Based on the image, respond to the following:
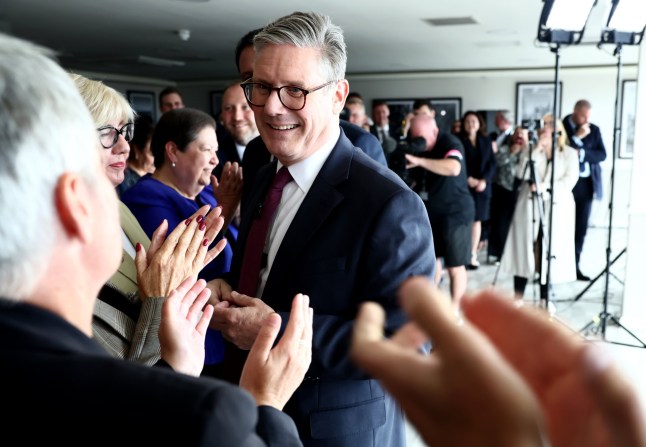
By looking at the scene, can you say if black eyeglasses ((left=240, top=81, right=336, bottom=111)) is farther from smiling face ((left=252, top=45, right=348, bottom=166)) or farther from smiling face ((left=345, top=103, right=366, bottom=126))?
smiling face ((left=345, top=103, right=366, bottom=126))

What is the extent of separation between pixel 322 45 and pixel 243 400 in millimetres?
1047

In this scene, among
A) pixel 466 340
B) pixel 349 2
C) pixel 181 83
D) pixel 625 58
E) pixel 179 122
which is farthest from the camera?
pixel 181 83

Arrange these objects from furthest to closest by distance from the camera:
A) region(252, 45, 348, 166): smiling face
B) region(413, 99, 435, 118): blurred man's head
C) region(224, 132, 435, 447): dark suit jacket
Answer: region(413, 99, 435, 118): blurred man's head, region(252, 45, 348, 166): smiling face, region(224, 132, 435, 447): dark suit jacket

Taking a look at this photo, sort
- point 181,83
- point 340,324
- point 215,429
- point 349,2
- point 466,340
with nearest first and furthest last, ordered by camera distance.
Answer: point 466,340
point 215,429
point 340,324
point 349,2
point 181,83

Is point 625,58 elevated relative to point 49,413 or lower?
elevated

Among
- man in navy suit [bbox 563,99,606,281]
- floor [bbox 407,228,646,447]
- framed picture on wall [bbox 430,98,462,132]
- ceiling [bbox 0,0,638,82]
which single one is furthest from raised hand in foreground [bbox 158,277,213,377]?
framed picture on wall [bbox 430,98,462,132]

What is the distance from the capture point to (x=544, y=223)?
5.11m

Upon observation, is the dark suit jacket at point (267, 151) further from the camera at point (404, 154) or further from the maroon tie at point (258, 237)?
the camera at point (404, 154)

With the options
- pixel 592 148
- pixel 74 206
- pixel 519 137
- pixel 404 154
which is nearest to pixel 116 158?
pixel 74 206

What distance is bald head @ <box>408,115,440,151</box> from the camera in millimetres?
4391

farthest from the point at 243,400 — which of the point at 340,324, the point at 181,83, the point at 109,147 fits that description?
the point at 181,83

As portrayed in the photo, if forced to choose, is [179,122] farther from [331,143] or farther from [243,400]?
[243,400]

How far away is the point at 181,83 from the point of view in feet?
52.7

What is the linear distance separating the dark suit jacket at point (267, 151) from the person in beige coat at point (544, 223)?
306 cm
